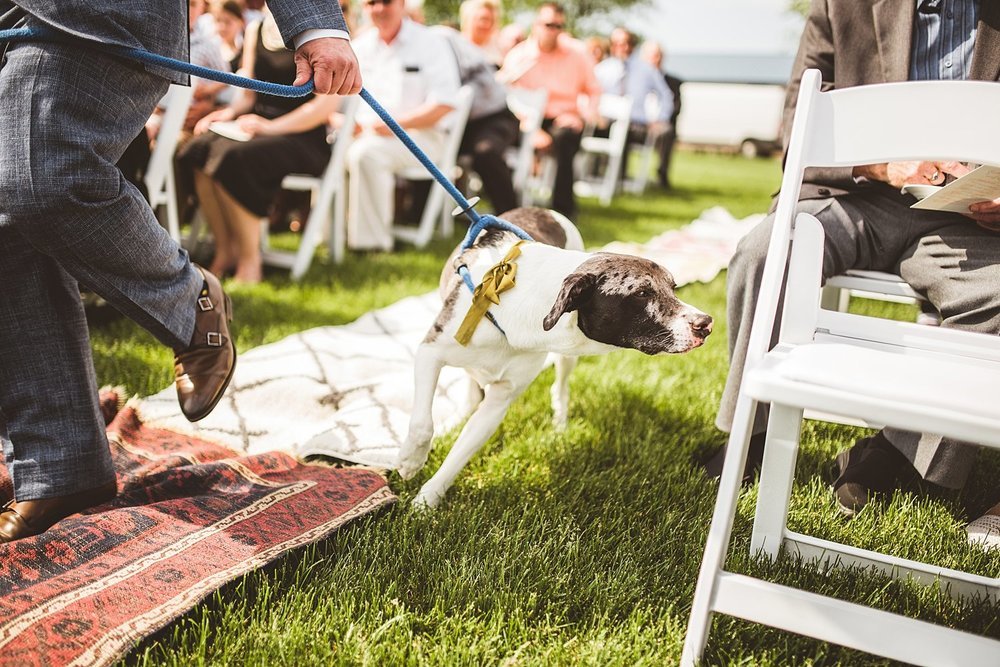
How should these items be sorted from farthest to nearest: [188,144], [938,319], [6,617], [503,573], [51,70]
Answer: [188,144] < [938,319] < [503,573] < [51,70] < [6,617]

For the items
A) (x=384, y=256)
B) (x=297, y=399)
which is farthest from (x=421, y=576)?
(x=384, y=256)

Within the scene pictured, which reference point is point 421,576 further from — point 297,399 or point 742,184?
point 742,184

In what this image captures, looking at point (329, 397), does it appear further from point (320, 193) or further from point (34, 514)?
point (320, 193)

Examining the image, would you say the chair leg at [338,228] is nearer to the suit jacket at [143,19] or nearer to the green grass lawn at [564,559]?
the green grass lawn at [564,559]

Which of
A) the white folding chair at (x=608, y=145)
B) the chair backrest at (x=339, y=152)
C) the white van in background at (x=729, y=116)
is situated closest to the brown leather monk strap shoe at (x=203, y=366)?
the chair backrest at (x=339, y=152)

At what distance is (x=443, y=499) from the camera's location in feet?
7.67

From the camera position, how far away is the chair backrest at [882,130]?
188cm

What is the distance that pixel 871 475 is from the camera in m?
2.51

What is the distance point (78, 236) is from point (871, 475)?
2.39 meters

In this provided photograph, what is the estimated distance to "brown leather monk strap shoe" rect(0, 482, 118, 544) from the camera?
6.55 ft

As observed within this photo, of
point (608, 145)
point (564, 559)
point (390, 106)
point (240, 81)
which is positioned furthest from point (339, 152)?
point (608, 145)

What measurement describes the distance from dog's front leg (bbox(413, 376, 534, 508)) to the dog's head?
43cm

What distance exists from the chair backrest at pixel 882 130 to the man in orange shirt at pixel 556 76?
7.12 meters

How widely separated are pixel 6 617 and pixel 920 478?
8.59 feet
